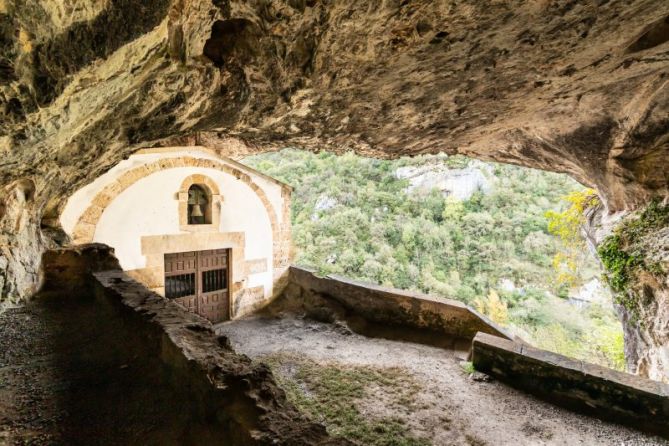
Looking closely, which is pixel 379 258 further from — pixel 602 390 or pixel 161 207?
pixel 602 390

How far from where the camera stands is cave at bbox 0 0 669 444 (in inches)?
74.9

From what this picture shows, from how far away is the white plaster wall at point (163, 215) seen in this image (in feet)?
22.9

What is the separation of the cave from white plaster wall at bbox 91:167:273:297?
32 cm

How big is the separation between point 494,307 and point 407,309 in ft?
57.0

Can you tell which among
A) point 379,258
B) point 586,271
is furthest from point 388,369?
point 586,271

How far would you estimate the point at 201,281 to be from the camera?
8.23 m

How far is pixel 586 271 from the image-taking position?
21188mm

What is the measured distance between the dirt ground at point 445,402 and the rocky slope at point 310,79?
3.83m

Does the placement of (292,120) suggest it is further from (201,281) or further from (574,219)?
(574,219)

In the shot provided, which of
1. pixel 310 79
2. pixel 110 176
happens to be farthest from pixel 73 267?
pixel 310 79

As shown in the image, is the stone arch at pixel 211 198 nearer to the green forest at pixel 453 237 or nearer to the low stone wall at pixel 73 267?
the low stone wall at pixel 73 267

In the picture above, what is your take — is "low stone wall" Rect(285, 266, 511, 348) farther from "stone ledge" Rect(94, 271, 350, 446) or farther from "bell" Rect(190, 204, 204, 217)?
"stone ledge" Rect(94, 271, 350, 446)

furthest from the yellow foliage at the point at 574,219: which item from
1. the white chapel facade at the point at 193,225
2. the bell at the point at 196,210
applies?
the bell at the point at 196,210

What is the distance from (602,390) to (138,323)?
5.27 meters
